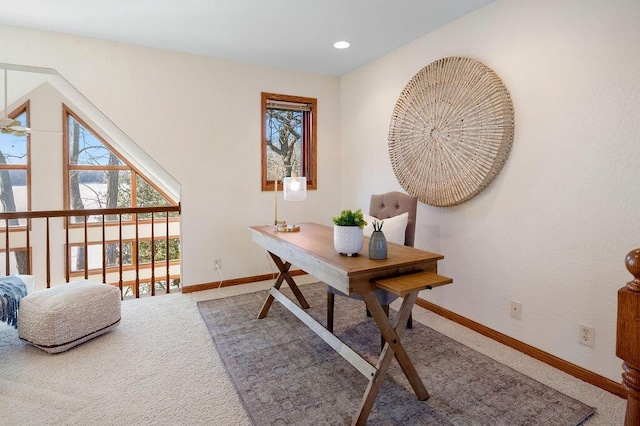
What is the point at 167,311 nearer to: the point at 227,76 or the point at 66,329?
the point at 66,329

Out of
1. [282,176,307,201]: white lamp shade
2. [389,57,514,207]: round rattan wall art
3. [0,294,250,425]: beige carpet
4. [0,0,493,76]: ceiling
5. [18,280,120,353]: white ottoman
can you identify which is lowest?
[0,294,250,425]: beige carpet

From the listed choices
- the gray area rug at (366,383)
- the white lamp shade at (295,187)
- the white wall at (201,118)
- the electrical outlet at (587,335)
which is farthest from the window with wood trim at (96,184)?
the electrical outlet at (587,335)

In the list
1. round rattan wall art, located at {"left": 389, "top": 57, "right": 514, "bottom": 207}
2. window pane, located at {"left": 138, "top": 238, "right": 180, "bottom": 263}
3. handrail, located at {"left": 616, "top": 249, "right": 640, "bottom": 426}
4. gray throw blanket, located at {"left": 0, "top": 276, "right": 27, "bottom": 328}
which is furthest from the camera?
window pane, located at {"left": 138, "top": 238, "right": 180, "bottom": 263}

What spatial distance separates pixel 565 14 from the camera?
6.79ft

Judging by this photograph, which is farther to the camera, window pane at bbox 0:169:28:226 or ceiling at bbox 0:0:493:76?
window pane at bbox 0:169:28:226

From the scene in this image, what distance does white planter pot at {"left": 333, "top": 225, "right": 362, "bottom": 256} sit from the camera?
190 centimetres

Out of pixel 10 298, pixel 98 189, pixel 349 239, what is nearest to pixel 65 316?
pixel 10 298

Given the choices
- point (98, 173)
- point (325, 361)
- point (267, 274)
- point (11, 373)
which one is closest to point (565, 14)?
point (325, 361)

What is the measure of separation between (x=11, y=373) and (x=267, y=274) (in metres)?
2.36

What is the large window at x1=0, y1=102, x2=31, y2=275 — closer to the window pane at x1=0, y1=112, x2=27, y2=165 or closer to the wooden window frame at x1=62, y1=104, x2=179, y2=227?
the window pane at x1=0, y1=112, x2=27, y2=165

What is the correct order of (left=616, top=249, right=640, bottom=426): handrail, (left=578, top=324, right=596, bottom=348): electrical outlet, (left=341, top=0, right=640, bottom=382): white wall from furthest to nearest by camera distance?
(left=578, top=324, right=596, bottom=348): electrical outlet
(left=341, top=0, right=640, bottom=382): white wall
(left=616, top=249, right=640, bottom=426): handrail

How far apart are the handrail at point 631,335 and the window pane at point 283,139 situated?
3335 mm

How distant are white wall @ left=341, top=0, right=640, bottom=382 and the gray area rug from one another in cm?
43

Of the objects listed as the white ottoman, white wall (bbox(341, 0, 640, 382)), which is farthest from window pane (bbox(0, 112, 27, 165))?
white wall (bbox(341, 0, 640, 382))
